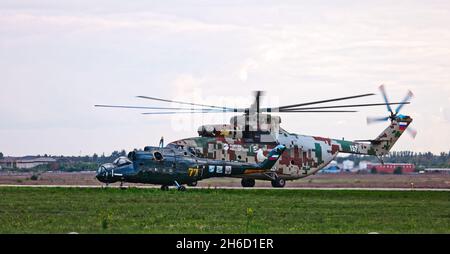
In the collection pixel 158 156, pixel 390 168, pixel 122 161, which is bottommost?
pixel 122 161

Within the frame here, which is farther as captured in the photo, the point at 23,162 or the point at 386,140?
the point at 23,162

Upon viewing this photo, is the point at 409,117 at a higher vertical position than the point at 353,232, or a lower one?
higher

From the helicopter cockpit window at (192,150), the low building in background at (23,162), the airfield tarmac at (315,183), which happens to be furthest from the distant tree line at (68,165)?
the helicopter cockpit window at (192,150)

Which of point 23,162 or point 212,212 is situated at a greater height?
point 23,162

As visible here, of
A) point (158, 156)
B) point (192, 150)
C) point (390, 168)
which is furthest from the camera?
point (390, 168)

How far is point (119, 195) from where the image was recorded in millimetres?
47625

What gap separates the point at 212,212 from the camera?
37312 millimetres

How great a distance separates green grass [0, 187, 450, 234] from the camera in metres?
30.8

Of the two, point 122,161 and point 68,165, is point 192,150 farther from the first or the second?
point 68,165

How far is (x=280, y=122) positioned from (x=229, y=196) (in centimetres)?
1423

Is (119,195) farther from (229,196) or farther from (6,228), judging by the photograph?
(6,228)

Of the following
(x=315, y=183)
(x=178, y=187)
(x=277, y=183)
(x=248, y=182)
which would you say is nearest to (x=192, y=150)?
(x=178, y=187)

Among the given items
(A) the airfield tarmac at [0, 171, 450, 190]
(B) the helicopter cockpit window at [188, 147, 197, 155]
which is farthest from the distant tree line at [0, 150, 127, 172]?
(B) the helicopter cockpit window at [188, 147, 197, 155]

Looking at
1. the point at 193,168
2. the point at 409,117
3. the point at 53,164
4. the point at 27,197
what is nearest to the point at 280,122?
the point at 193,168
